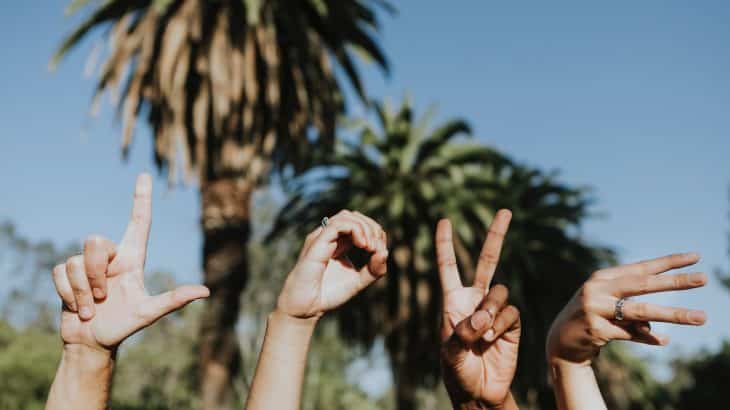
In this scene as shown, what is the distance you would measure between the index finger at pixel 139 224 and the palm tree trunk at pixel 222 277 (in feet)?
25.5

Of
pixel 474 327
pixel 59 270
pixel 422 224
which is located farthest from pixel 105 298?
pixel 422 224

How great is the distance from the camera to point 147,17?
11.6 m

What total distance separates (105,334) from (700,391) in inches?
1059

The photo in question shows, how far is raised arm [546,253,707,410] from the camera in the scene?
1.54m

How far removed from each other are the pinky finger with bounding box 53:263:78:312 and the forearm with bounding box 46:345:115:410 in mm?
107

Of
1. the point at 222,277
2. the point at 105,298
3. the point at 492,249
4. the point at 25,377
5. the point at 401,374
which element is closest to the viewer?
the point at 105,298

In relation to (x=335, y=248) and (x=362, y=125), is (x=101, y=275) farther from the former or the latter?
(x=362, y=125)

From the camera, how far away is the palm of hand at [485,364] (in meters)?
1.76

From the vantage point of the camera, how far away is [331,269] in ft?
6.21

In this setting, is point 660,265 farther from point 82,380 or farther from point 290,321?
point 82,380

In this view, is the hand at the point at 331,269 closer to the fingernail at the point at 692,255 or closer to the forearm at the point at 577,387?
the forearm at the point at 577,387

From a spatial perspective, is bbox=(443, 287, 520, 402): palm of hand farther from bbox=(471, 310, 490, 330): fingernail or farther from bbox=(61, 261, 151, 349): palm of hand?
bbox=(61, 261, 151, 349): palm of hand

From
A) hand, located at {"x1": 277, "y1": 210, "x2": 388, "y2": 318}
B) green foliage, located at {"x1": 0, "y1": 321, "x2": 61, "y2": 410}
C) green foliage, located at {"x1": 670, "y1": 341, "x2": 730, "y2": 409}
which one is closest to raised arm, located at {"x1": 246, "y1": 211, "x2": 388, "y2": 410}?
hand, located at {"x1": 277, "y1": 210, "x2": 388, "y2": 318}

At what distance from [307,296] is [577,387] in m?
0.75
